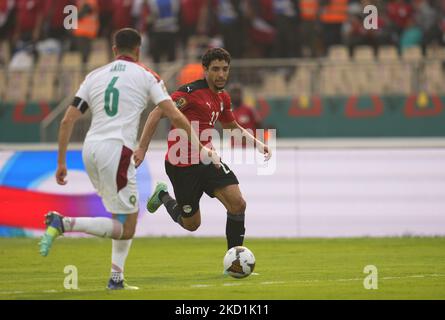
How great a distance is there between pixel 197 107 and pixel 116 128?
2.55 metres

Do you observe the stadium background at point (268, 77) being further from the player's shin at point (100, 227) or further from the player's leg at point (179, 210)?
the player's shin at point (100, 227)

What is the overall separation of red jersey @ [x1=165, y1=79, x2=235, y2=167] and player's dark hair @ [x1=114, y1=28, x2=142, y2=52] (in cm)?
225

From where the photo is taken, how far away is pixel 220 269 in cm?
1259

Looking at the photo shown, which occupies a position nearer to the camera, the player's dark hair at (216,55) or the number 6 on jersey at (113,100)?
the number 6 on jersey at (113,100)

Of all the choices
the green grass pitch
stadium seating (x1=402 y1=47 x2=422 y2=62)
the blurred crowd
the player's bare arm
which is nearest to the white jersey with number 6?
the green grass pitch

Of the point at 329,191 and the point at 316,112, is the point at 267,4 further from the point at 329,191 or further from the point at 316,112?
the point at 329,191

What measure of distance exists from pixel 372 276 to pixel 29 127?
14.1 meters

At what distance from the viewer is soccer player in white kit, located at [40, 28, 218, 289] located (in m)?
9.77

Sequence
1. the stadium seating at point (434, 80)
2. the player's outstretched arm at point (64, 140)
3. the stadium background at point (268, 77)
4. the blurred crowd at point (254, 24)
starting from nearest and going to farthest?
the player's outstretched arm at point (64, 140) → the stadium background at point (268, 77) → the stadium seating at point (434, 80) → the blurred crowd at point (254, 24)

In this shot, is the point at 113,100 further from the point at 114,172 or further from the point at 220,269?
the point at 220,269

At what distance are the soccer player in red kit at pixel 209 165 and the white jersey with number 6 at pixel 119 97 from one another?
2.11m

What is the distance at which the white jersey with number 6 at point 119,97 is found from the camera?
9805 mm

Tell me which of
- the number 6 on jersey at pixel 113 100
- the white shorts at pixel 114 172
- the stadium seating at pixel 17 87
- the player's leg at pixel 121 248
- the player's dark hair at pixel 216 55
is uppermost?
the stadium seating at pixel 17 87

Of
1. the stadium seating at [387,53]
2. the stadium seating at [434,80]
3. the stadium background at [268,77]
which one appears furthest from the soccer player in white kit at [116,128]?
the stadium seating at [387,53]
